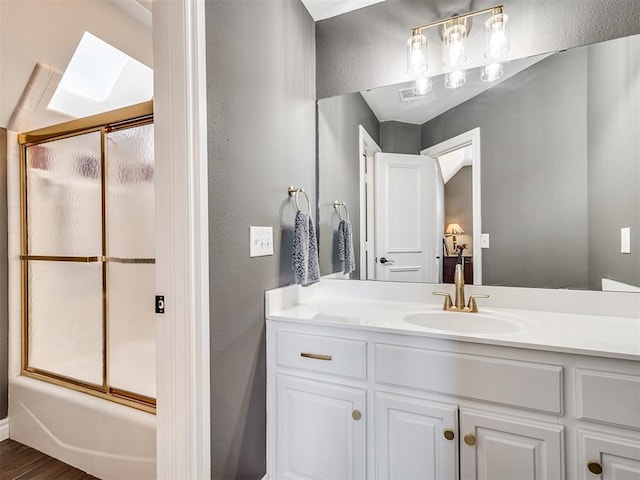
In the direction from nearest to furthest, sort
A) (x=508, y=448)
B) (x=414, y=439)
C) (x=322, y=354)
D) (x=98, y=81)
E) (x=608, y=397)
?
1. (x=608, y=397)
2. (x=508, y=448)
3. (x=414, y=439)
4. (x=322, y=354)
5. (x=98, y=81)

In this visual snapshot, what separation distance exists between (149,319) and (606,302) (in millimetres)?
1969

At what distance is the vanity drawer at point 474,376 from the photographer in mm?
932

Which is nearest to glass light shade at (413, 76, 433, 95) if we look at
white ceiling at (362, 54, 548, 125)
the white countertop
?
white ceiling at (362, 54, 548, 125)

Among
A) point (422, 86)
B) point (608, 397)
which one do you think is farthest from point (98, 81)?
point (608, 397)

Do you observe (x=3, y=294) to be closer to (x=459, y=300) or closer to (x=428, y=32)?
(x=459, y=300)

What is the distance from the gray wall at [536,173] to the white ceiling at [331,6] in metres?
0.78

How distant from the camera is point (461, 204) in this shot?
1591 millimetres

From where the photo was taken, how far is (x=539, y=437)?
3.09ft

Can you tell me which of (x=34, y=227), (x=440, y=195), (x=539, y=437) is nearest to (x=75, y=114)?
(x=34, y=227)

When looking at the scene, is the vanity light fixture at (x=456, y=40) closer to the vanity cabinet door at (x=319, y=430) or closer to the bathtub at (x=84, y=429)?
the vanity cabinet door at (x=319, y=430)

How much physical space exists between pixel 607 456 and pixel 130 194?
1.99 metres

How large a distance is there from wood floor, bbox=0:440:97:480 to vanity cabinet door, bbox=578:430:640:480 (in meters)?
2.03

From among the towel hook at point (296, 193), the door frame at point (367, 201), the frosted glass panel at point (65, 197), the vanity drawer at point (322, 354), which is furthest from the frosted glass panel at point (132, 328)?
the door frame at point (367, 201)

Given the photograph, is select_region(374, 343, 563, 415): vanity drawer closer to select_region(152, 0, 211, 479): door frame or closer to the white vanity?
the white vanity
